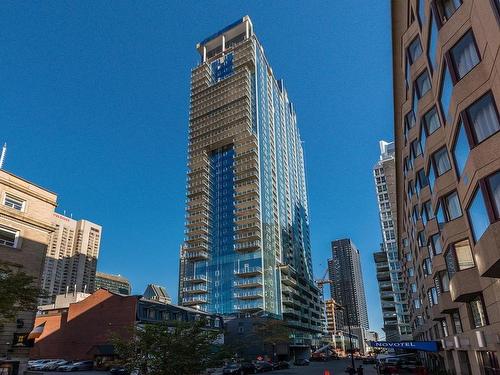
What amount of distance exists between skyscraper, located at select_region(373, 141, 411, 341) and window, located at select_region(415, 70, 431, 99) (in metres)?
71.2

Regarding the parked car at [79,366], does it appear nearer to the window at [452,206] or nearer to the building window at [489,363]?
the building window at [489,363]

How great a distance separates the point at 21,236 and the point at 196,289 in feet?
263

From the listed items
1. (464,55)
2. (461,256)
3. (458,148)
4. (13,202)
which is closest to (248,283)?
(13,202)

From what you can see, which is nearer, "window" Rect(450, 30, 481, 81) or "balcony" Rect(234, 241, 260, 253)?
"window" Rect(450, 30, 481, 81)

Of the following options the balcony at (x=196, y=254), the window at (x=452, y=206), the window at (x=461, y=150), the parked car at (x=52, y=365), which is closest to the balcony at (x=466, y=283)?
the window at (x=452, y=206)

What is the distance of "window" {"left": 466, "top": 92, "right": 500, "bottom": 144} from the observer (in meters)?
13.4

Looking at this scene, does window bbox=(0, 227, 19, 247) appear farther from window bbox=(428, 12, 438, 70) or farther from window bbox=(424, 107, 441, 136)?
window bbox=(428, 12, 438, 70)

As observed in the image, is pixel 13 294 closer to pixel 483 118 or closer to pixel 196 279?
pixel 483 118

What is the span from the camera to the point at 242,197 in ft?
374

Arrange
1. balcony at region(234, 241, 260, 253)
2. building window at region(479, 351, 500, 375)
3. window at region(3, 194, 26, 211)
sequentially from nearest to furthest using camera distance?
building window at region(479, 351, 500, 375) < window at region(3, 194, 26, 211) < balcony at region(234, 241, 260, 253)

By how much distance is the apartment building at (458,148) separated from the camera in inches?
530

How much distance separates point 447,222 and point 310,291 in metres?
125

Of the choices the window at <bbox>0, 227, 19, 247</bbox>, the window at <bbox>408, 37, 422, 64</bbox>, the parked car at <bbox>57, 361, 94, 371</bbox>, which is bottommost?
the parked car at <bbox>57, 361, 94, 371</bbox>

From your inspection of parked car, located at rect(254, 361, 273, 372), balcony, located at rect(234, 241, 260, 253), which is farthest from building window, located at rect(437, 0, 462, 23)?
balcony, located at rect(234, 241, 260, 253)
